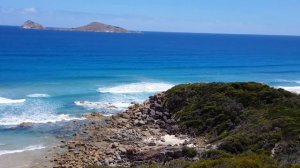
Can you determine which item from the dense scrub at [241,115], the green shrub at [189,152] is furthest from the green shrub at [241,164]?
the green shrub at [189,152]

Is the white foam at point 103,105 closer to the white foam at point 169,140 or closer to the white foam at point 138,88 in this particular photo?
the white foam at point 138,88

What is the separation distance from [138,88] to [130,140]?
21924 millimetres

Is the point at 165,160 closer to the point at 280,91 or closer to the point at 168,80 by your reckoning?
the point at 280,91

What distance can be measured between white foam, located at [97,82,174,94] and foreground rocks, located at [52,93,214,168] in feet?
35.7

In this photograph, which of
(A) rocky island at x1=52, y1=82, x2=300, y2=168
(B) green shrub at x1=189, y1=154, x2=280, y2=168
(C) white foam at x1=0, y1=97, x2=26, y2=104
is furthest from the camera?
(C) white foam at x1=0, y1=97, x2=26, y2=104

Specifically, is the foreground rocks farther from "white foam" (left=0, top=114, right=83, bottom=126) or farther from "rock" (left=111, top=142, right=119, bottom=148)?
"white foam" (left=0, top=114, right=83, bottom=126)

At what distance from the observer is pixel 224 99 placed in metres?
33.5

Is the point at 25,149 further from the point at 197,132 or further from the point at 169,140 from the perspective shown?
the point at 197,132

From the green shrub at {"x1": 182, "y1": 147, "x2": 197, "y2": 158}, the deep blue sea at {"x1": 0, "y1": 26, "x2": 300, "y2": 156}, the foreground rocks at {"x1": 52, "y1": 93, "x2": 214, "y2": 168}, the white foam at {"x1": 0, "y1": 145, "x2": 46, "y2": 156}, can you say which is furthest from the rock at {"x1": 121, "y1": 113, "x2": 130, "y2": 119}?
the green shrub at {"x1": 182, "y1": 147, "x2": 197, "y2": 158}

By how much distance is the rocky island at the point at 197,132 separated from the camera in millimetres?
21859

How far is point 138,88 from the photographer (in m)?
51.3

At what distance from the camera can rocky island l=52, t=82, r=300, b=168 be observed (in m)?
21.9

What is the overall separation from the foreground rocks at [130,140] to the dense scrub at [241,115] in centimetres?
118

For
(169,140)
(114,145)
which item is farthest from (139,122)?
(114,145)
